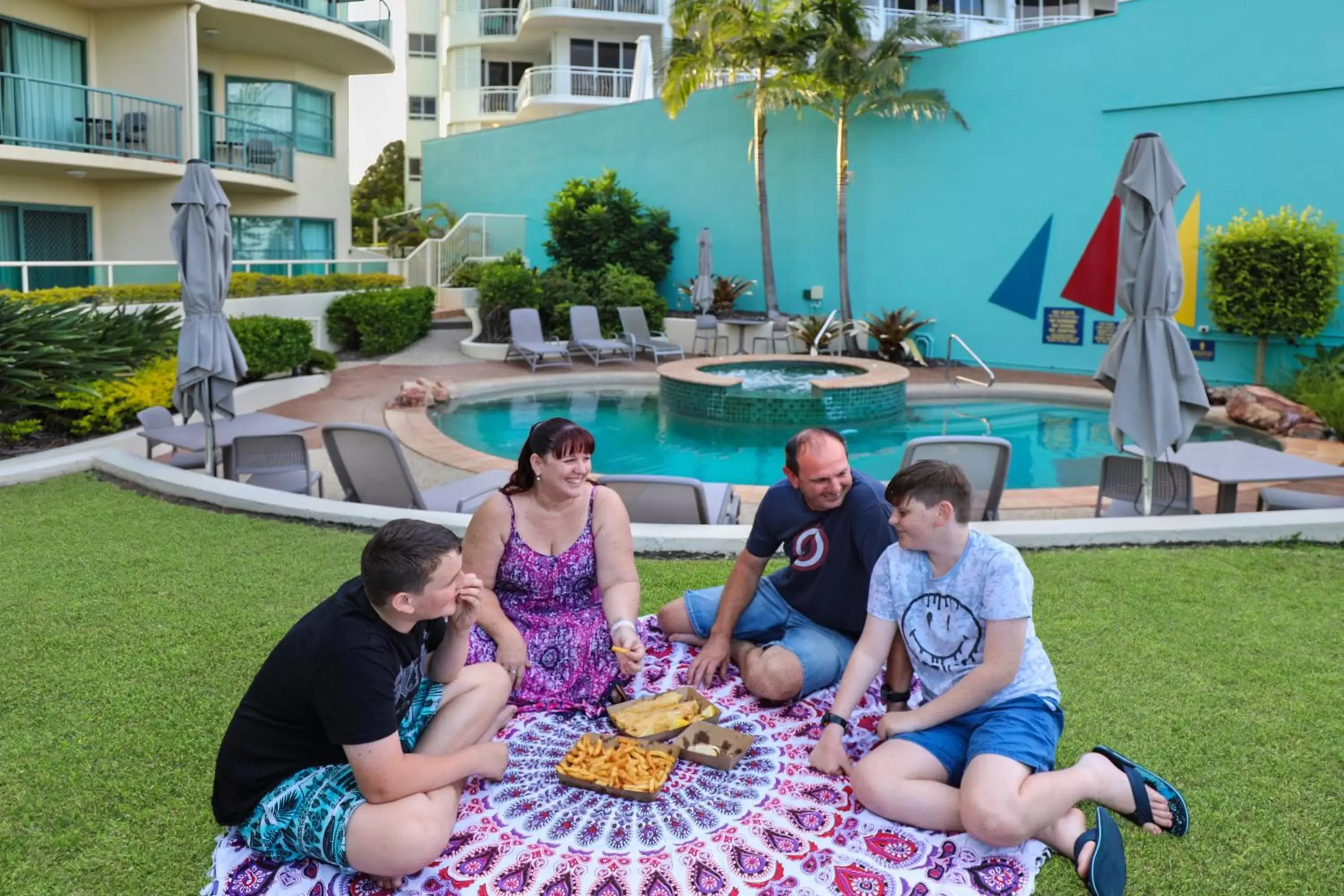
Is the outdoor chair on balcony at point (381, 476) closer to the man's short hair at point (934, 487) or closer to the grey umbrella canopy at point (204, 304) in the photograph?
the grey umbrella canopy at point (204, 304)

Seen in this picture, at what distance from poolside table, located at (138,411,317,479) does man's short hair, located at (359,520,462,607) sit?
5827 millimetres

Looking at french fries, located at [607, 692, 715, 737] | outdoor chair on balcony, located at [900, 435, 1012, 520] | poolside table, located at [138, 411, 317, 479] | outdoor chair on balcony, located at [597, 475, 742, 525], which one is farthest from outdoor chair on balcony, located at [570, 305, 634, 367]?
french fries, located at [607, 692, 715, 737]

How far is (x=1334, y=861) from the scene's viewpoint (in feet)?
11.0

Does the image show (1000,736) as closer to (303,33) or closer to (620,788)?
(620,788)

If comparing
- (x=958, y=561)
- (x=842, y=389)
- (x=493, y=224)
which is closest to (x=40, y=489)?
(x=958, y=561)

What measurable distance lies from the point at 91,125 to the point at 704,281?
10978mm

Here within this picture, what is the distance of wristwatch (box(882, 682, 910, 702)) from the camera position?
13.3ft

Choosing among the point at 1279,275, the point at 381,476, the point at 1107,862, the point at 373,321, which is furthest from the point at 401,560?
the point at 373,321

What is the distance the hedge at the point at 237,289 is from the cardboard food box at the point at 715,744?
9551 mm

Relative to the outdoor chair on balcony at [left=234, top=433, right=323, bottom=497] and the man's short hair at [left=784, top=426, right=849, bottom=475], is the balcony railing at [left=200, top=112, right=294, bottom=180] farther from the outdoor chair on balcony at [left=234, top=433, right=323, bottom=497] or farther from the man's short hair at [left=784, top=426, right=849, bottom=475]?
the man's short hair at [left=784, top=426, right=849, bottom=475]

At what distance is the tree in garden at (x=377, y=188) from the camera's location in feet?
161

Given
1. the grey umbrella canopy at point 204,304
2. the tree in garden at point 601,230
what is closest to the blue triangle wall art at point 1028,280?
the tree in garden at point 601,230

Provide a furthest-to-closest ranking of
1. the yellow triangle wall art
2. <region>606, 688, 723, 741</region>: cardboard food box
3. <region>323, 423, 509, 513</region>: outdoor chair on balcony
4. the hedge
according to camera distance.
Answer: the yellow triangle wall art → the hedge → <region>323, 423, 509, 513</region>: outdoor chair on balcony → <region>606, 688, 723, 741</region>: cardboard food box

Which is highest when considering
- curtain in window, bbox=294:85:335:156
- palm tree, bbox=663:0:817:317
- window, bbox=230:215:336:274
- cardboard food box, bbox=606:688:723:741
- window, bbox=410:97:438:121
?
window, bbox=410:97:438:121
